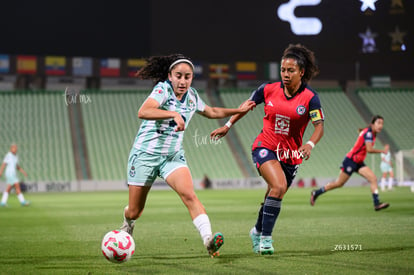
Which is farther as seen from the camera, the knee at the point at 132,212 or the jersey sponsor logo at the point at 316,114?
the jersey sponsor logo at the point at 316,114

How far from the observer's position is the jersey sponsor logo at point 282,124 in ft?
27.9

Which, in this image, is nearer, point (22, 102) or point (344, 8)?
point (344, 8)

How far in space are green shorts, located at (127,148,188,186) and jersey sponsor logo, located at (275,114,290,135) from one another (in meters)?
1.71

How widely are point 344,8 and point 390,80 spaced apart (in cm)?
3388

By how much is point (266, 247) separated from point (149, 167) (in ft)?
6.23

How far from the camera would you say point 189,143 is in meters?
42.0

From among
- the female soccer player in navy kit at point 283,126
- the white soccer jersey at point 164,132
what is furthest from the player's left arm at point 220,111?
the white soccer jersey at point 164,132

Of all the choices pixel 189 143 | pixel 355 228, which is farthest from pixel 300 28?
pixel 189 143

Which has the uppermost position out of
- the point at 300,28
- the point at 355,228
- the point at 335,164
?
the point at 300,28

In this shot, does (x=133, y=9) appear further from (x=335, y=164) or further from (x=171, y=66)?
(x=171, y=66)

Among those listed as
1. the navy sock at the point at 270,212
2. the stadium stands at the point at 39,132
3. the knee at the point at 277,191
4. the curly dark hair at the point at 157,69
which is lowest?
the stadium stands at the point at 39,132

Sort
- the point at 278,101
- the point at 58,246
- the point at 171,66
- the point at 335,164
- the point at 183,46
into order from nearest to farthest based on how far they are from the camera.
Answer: the point at 171,66
the point at 278,101
the point at 58,246
the point at 183,46
the point at 335,164

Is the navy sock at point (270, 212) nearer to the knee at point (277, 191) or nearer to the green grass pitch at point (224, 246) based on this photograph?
the knee at point (277, 191)

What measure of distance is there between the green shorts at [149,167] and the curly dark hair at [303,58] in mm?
2235
